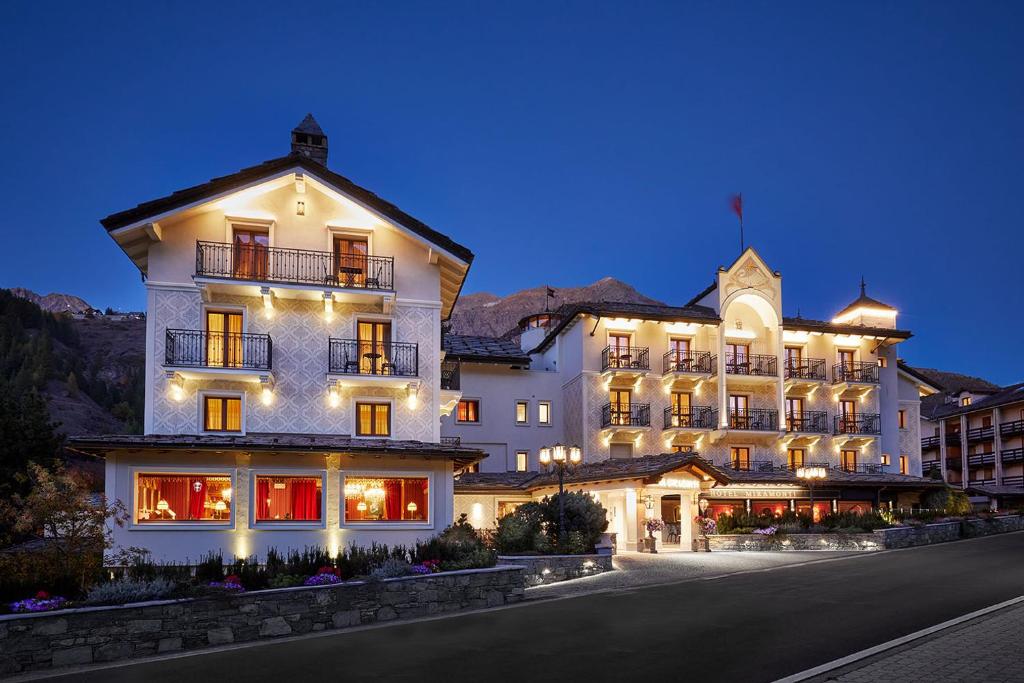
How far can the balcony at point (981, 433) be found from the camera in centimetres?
7275

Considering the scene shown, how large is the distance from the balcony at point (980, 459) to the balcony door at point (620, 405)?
140ft

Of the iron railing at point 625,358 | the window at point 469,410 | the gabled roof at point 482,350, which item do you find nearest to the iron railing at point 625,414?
the iron railing at point 625,358

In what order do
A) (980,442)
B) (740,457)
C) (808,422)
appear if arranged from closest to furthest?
(740,457)
(808,422)
(980,442)

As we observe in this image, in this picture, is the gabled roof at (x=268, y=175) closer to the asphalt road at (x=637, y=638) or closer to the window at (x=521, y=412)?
the asphalt road at (x=637, y=638)

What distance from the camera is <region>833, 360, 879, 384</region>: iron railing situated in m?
50.2

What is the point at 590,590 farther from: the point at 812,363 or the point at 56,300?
the point at 56,300

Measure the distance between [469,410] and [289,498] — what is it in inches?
795

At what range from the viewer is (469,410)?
45500 millimetres

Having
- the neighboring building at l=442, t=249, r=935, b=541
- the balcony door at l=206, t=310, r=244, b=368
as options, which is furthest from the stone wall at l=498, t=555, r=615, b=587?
the neighboring building at l=442, t=249, r=935, b=541

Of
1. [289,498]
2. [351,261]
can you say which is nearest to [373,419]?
[289,498]

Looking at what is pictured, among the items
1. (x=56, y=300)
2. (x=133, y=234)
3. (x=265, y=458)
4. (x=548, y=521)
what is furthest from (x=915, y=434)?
(x=56, y=300)

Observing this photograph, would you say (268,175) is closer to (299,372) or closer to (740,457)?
(299,372)

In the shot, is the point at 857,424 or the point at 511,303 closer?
the point at 857,424

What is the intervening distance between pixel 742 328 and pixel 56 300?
487 ft
